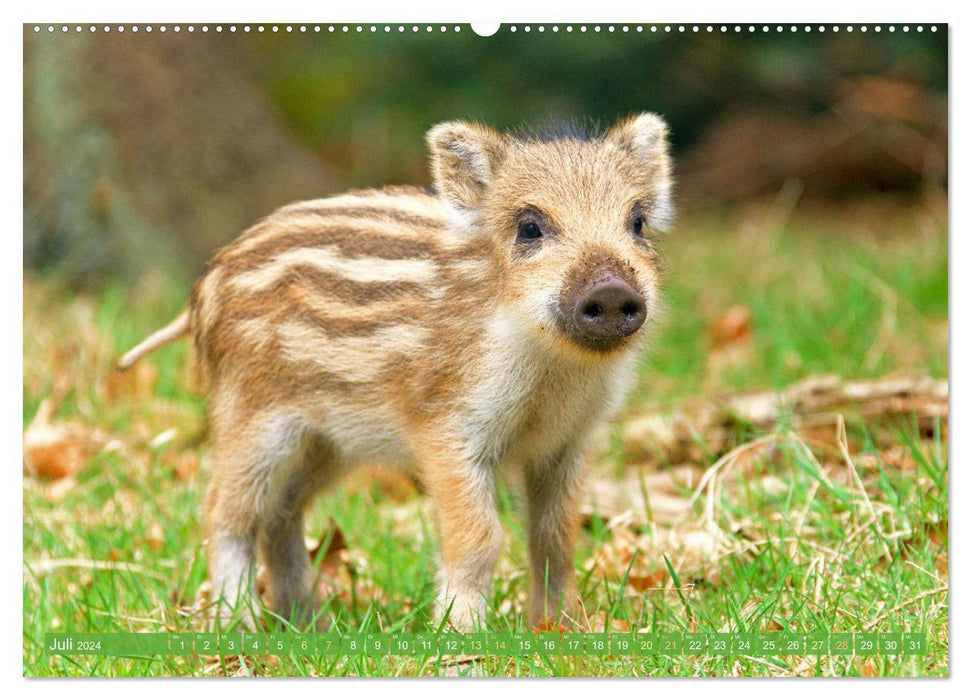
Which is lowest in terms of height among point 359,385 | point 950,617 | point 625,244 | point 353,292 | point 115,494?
point 115,494

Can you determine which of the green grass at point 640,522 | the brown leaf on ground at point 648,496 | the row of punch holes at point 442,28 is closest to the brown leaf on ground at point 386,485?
the green grass at point 640,522

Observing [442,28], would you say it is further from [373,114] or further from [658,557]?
[373,114]

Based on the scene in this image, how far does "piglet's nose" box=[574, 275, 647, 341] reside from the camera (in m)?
3.67

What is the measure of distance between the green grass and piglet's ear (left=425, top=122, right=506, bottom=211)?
78 cm

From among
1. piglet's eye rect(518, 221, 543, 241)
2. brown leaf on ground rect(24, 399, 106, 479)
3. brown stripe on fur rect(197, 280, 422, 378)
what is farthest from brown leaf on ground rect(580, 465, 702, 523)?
brown leaf on ground rect(24, 399, 106, 479)

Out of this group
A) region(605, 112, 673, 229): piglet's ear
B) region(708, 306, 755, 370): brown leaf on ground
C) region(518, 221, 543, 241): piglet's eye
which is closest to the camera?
region(518, 221, 543, 241): piglet's eye

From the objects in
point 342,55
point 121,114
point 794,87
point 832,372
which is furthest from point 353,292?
point 794,87

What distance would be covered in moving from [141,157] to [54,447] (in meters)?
2.06

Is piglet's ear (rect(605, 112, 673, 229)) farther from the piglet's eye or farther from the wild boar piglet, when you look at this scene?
the piglet's eye

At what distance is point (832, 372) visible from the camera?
604cm

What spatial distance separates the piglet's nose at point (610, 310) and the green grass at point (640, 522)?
0.81 m

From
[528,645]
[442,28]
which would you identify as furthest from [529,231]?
[528,645]

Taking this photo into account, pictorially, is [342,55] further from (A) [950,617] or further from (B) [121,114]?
(A) [950,617]

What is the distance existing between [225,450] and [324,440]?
1.10ft
